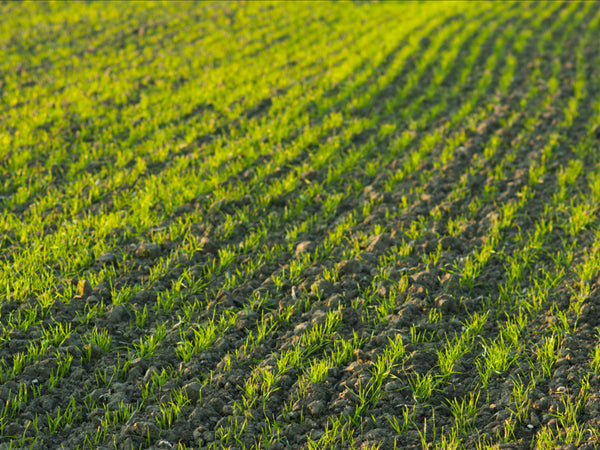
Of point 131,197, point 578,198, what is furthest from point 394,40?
point 131,197

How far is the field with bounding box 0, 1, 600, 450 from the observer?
9.97 ft

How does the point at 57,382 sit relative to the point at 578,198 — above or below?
above

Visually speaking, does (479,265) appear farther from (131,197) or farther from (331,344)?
(131,197)

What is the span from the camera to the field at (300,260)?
9.97 ft

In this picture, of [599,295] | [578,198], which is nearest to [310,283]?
[599,295]

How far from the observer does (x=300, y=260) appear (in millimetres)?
4578

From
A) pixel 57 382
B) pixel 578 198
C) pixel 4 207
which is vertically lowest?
pixel 578 198

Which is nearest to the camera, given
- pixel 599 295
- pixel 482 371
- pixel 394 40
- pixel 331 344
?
pixel 482 371

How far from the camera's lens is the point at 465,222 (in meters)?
5.17

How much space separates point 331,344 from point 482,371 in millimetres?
1002

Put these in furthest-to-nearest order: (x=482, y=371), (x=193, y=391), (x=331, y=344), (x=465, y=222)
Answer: (x=465, y=222)
(x=331, y=344)
(x=482, y=371)
(x=193, y=391)

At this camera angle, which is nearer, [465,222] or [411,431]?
[411,431]

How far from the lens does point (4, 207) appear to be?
210 inches

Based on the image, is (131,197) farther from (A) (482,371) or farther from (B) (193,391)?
(A) (482,371)
